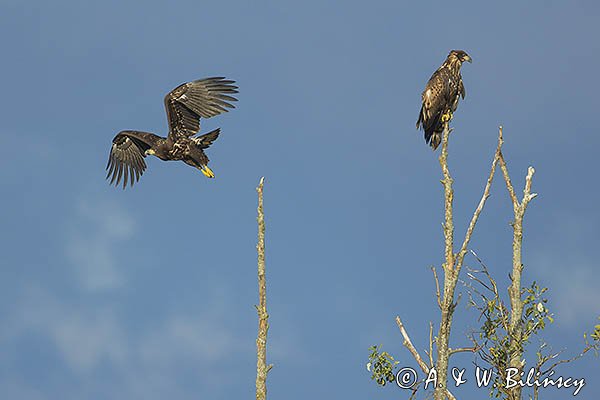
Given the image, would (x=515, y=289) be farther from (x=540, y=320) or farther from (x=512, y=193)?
(x=512, y=193)

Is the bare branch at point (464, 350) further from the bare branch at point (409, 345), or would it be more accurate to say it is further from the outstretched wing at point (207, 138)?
the outstretched wing at point (207, 138)

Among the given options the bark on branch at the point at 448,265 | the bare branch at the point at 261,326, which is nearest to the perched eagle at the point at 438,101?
the bark on branch at the point at 448,265

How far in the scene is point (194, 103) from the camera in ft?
65.8

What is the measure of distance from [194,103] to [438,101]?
205 inches

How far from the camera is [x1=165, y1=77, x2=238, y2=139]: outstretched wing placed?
65.5ft

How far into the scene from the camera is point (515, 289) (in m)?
16.9

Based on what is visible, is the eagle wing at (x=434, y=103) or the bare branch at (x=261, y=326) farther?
the eagle wing at (x=434, y=103)

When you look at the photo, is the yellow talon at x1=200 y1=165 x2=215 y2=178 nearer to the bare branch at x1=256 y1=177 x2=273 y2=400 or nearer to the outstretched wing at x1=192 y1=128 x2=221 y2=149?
the outstretched wing at x1=192 y1=128 x2=221 y2=149

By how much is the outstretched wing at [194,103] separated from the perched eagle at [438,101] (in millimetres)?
4047

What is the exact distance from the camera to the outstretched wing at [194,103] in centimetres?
1995

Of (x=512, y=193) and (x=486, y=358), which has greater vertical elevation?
(x=512, y=193)

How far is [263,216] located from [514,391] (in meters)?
5.81

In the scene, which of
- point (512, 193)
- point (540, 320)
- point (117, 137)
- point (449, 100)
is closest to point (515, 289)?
Answer: point (540, 320)

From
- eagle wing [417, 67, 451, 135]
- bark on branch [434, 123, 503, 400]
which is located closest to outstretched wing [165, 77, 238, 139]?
eagle wing [417, 67, 451, 135]
